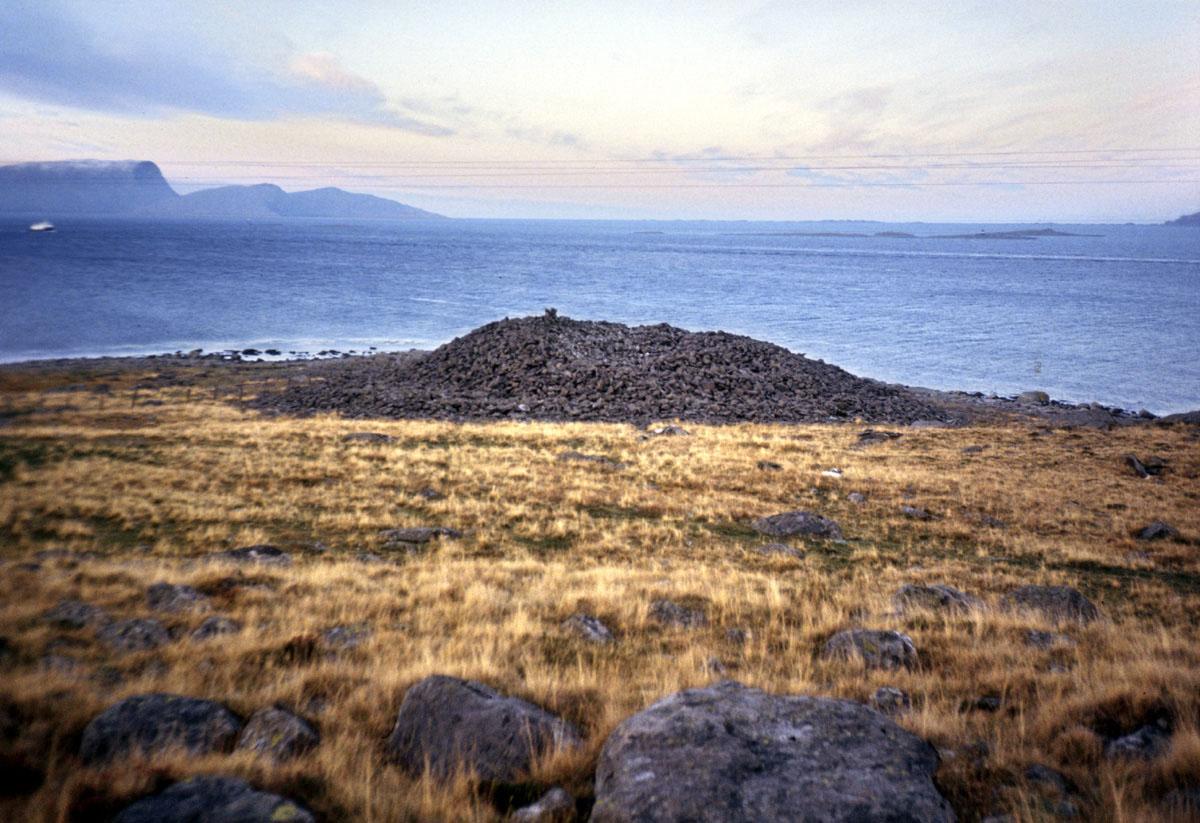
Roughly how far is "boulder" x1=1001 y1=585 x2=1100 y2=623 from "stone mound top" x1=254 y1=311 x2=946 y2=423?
78.3 feet

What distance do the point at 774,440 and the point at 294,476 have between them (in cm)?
1962

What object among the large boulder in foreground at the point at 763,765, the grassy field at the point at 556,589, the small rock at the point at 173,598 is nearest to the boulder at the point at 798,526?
the grassy field at the point at 556,589

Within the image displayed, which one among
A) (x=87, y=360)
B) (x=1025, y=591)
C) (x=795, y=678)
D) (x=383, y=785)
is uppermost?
(x=383, y=785)

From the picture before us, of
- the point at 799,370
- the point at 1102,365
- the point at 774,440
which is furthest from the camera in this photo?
the point at 1102,365

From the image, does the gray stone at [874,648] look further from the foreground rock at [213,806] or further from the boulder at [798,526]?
the boulder at [798,526]

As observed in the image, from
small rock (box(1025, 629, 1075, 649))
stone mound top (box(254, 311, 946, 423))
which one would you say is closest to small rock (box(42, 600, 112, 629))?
small rock (box(1025, 629, 1075, 649))

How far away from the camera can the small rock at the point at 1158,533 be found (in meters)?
16.3

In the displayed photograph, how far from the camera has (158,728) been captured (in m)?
4.83

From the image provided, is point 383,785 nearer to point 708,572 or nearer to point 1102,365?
point 708,572

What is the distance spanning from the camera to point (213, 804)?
148 inches

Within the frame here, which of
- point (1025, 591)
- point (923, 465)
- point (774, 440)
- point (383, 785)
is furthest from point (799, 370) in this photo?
point (383, 785)

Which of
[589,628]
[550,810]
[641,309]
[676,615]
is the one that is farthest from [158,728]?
[641,309]

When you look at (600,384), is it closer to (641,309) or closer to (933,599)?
(933,599)

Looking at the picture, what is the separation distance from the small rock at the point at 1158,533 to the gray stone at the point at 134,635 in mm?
21054
